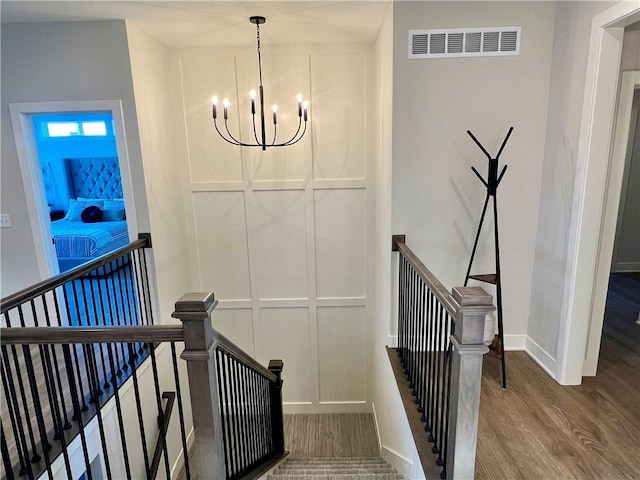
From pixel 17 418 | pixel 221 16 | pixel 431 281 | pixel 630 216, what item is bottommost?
pixel 17 418

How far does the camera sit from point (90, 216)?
630cm

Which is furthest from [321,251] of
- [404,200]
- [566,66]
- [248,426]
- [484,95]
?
[566,66]

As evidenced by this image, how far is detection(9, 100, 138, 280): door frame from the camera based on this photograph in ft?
9.62

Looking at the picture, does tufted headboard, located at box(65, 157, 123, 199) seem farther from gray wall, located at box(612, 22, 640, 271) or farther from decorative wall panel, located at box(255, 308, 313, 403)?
gray wall, located at box(612, 22, 640, 271)

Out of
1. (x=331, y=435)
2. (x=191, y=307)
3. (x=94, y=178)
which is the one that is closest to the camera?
(x=191, y=307)

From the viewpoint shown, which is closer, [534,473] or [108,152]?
[534,473]

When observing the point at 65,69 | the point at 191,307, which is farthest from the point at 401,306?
the point at 65,69

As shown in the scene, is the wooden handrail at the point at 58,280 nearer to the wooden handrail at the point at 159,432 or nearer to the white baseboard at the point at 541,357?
the wooden handrail at the point at 159,432

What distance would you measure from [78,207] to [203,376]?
6437 millimetres

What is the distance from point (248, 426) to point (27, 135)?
9.61 feet

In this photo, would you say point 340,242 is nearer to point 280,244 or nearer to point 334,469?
point 280,244

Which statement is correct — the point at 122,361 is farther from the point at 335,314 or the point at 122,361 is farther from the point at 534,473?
the point at 534,473

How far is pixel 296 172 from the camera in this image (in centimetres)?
378

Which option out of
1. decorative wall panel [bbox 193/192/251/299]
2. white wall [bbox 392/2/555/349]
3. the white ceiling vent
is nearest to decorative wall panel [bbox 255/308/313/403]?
decorative wall panel [bbox 193/192/251/299]
